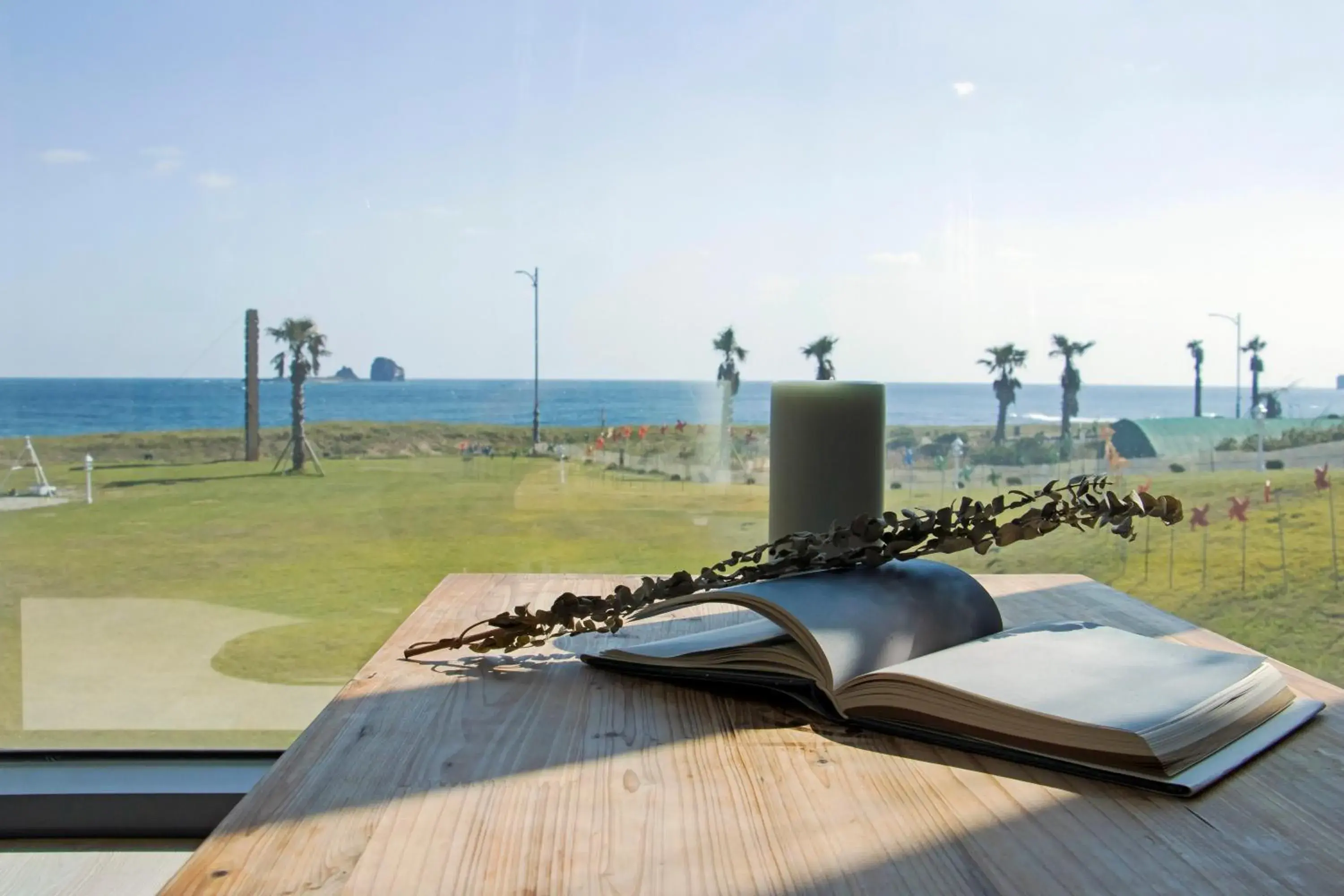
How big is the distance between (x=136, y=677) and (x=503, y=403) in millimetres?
865

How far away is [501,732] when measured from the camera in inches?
26.2

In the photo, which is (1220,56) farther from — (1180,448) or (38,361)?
(38,361)

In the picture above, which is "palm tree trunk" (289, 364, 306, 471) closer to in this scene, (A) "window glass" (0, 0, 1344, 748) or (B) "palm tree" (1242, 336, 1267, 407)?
(A) "window glass" (0, 0, 1344, 748)

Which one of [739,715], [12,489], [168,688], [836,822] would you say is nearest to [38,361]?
[12,489]

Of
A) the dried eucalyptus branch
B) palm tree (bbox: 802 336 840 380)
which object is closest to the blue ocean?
palm tree (bbox: 802 336 840 380)

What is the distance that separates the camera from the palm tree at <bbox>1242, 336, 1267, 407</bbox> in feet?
6.81

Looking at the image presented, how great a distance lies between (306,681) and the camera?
80.0 inches

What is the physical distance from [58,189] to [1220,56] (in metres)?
2.16

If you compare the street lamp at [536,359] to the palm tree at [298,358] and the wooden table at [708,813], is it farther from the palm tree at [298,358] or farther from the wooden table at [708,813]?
the wooden table at [708,813]

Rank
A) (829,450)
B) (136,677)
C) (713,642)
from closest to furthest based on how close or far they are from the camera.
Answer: (713,642) → (829,450) → (136,677)

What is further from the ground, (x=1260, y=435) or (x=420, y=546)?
(x=1260, y=435)

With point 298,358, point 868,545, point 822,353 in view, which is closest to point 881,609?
point 868,545

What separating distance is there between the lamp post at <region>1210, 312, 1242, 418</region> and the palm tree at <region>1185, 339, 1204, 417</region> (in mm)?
58

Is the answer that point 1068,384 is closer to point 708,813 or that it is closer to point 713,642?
point 713,642
